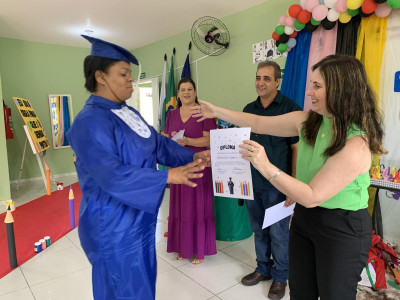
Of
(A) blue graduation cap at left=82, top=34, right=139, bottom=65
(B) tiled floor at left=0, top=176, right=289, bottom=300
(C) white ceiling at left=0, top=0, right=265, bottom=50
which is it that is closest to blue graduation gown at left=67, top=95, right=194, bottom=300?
(A) blue graduation cap at left=82, top=34, right=139, bottom=65

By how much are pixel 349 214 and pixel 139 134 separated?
934mm

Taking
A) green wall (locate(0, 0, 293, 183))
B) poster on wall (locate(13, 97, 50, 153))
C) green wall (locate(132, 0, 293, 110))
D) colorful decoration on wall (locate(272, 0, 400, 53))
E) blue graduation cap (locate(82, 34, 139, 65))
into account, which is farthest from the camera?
poster on wall (locate(13, 97, 50, 153))

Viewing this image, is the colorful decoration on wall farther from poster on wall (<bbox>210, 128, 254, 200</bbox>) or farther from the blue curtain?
poster on wall (<bbox>210, 128, 254, 200</bbox>)

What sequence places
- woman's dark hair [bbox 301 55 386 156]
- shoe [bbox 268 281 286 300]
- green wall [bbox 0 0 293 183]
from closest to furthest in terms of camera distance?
woman's dark hair [bbox 301 55 386 156] → shoe [bbox 268 281 286 300] → green wall [bbox 0 0 293 183]

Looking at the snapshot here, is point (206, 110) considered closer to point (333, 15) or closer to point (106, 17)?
point (333, 15)

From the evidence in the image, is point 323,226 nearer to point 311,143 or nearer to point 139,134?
point 311,143

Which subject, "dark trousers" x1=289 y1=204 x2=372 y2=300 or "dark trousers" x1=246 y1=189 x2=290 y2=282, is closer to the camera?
"dark trousers" x1=289 y1=204 x2=372 y2=300

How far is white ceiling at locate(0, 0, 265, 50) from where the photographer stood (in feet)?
13.2

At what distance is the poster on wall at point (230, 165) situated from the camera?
146 cm

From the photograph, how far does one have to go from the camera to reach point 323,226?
45.7 inches

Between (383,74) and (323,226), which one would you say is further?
(383,74)

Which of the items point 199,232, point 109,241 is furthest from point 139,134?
point 199,232

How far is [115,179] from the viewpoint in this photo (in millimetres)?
1104

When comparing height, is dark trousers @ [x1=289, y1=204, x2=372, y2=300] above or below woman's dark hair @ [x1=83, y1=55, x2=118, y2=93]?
below
